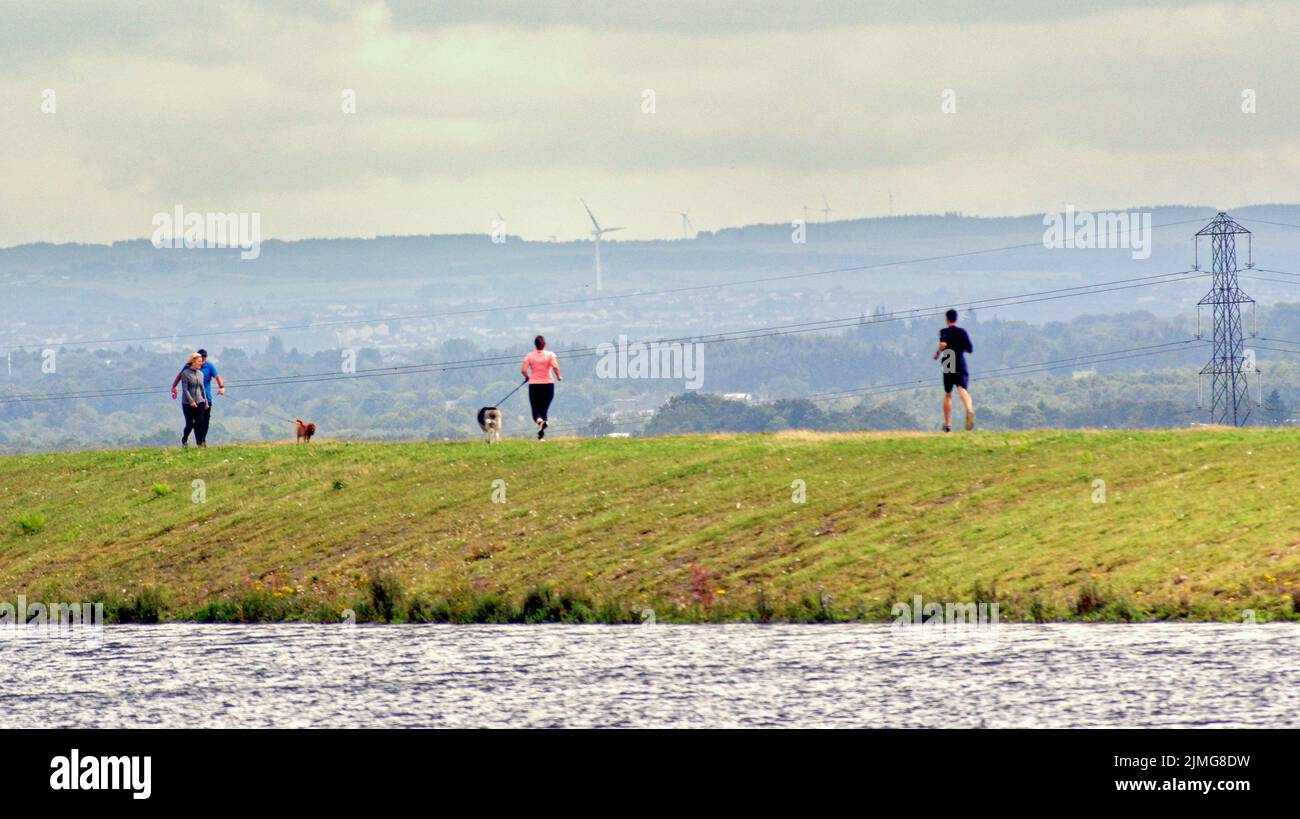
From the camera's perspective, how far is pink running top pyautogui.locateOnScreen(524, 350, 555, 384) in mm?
48188

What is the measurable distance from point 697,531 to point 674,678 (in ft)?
44.5

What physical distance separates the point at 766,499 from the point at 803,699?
688 inches

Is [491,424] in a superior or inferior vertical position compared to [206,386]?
inferior

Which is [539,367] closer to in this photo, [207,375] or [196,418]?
[207,375]

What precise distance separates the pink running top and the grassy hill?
198 cm

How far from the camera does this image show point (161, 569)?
42.6 m

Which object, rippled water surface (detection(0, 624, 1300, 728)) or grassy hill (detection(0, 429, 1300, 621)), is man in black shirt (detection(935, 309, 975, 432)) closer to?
grassy hill (detection(0, 429, 1300, 621))

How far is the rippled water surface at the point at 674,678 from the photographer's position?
2209cm

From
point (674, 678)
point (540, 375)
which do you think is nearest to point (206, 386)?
point (540, 375)

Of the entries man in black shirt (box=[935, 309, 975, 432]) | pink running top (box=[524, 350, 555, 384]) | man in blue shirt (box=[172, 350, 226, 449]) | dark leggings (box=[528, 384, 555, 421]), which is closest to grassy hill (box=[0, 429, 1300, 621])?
dark leggings (box=[528, 384, 555, 421])

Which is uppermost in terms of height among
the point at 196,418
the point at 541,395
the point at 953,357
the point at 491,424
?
the point at 953,357

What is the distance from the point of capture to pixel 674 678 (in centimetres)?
2522
